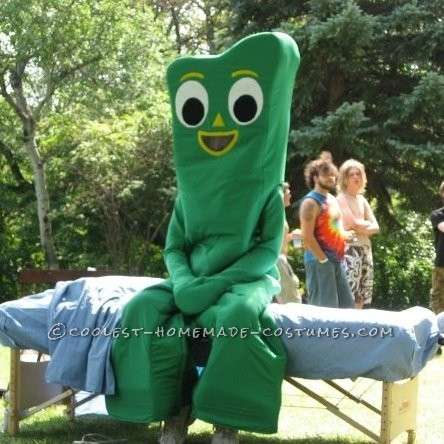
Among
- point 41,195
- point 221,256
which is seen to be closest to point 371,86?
point 41,195

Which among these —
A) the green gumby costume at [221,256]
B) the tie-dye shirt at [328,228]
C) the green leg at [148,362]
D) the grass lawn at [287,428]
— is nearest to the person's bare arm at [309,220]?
the tie-dye shirt at [328,228]

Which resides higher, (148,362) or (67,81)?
(67,81)

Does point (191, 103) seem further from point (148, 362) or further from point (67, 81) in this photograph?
point (67, 81)

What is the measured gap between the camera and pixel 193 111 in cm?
430

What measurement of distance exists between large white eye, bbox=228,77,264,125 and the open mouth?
8cm

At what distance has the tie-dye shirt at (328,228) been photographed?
17.8 feet

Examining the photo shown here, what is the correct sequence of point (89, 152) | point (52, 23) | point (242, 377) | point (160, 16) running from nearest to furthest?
point (242, 377)
point (52, 23)
point (89, 152)
point (160, 16)

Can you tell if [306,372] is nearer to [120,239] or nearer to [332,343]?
[332,343]

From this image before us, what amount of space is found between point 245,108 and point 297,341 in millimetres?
1148

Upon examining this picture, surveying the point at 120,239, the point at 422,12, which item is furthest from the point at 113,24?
the point at 422,12

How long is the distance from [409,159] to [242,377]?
7.38 metres

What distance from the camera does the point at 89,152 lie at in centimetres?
1121

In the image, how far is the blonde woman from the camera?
19.2 feet

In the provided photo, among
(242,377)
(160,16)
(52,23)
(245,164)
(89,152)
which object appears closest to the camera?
(242,377)
